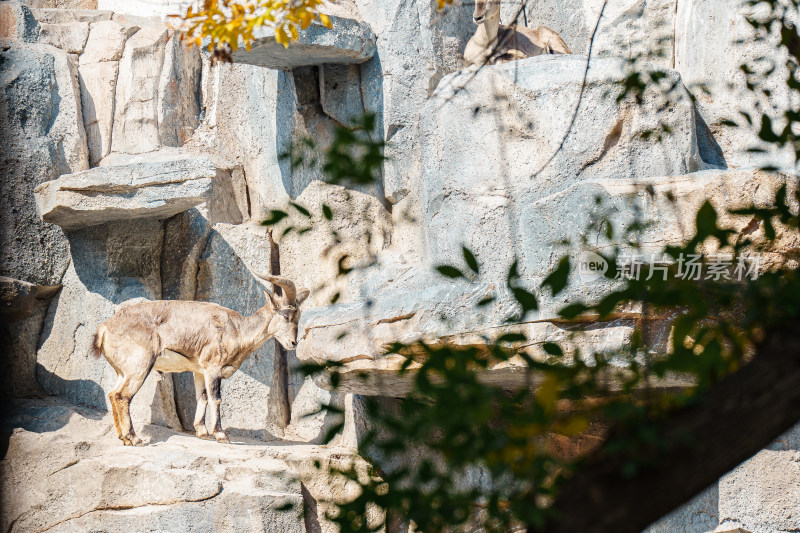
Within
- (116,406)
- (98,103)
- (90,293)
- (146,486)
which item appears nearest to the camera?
(146,486)

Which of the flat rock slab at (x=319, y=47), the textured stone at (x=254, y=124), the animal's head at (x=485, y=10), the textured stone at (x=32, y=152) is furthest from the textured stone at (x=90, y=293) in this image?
the animal's head at (x=485, y=10)

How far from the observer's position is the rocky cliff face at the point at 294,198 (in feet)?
20.7

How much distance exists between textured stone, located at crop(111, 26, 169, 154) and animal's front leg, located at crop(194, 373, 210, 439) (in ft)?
7.46

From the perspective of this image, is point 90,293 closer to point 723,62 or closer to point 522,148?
point 522,148

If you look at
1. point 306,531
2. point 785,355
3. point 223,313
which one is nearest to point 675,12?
point 223,313

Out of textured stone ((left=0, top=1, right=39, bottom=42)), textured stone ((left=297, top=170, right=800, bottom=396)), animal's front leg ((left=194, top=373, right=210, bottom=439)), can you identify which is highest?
textured stone ((left=0, top=1, right=39, bottom=42))

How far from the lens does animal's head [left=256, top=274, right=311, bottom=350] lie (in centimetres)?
739

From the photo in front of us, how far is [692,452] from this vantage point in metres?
1.76

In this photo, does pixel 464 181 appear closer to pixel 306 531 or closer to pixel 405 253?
pixel 405 253

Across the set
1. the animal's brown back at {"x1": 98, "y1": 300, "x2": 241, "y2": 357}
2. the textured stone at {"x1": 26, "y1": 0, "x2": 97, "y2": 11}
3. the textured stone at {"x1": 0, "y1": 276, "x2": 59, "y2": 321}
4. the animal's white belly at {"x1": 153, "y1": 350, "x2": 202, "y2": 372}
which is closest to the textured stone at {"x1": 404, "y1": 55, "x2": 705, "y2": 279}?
the animal's brown back at {"x1": 98, "y1": 300, "x2": 241, "y2": 357}

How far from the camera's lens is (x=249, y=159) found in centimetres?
872

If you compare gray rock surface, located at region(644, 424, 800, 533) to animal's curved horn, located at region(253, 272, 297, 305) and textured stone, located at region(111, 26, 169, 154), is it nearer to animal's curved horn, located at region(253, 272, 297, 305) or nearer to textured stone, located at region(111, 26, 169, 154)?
animal's curved horn, located at region(253, 272, 297, 305)

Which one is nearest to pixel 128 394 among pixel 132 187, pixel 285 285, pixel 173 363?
pixel 173 363

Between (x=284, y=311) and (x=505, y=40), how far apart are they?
103 inches
